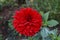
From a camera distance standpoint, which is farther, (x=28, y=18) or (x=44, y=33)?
(x=44, y=33)

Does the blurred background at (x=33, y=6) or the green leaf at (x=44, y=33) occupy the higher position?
the green leaf at (x=44, y=33)

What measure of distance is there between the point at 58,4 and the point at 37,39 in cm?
95

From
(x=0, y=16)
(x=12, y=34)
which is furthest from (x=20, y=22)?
(x=0, y=16)

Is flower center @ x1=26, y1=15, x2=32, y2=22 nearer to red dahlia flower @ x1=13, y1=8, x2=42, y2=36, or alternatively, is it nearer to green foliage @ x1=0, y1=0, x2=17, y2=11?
red dahlia flower @ x1=13, y1=8, x2=42, y2=36

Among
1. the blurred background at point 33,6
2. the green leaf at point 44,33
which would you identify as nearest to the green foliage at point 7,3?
the blurred background at point 33,6

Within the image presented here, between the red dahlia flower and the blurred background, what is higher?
the red dahlia flower

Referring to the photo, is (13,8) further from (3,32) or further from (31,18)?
(31,18)

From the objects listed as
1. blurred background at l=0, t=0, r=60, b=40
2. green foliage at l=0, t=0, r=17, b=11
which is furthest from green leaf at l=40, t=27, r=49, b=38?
green foliage at l=0, t=0, r=17, b=11

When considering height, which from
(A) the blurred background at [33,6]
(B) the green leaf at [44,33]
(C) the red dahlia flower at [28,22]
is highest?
(C) the red dahlia flower at [28,22]

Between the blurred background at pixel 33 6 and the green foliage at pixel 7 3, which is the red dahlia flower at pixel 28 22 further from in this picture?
the green foliage at pixel 7 3

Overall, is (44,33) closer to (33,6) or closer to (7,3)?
(33,6)

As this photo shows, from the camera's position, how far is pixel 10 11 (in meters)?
3.24

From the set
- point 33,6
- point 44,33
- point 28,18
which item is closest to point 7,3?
point 33,6

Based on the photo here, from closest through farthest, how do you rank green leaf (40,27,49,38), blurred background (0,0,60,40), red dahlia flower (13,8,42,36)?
1. red dahlia flower (13,8,42,36)
2. green leaf (40,27,49,38)
3. blurred background (0,0,60,40)
